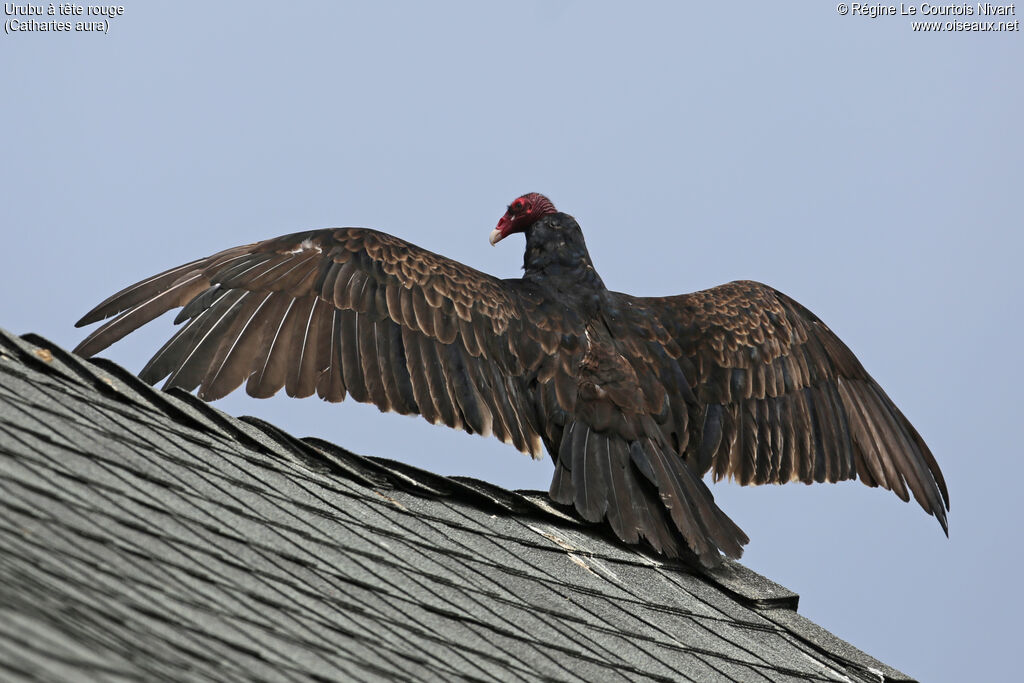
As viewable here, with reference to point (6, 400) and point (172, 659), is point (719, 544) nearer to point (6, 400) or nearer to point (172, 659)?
point (6, 400)

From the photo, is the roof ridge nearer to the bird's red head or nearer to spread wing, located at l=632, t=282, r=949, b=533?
spread wing, located at l=632, t=282, r=949, b=533

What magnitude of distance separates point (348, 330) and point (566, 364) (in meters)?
0.76

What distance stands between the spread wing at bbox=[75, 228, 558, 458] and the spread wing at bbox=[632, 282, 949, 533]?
0.68 m

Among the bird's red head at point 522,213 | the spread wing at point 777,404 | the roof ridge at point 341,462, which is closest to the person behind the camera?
the roof ridge at point 341,462

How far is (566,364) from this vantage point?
5.02 metres

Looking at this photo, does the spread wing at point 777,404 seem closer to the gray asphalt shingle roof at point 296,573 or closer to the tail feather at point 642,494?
the tail feather at point 642,494

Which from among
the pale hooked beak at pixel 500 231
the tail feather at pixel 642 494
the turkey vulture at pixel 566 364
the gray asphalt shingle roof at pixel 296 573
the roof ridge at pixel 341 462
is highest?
the pale hooked beak at pixel 500 231

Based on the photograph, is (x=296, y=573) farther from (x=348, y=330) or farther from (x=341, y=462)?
(x=348, y=330)

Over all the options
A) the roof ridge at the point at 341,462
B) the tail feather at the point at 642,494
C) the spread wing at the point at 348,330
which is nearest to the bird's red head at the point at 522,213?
the spread wing at the point at 348,330

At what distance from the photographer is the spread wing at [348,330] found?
186 inches

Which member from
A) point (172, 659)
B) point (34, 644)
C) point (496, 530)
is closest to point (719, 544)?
point (496, 530)

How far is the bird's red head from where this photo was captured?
6852 mm

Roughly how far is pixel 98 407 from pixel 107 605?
122 centimetres

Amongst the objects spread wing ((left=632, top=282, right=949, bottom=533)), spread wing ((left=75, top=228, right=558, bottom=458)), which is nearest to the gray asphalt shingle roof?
spread wing ((left=75, top=228, right=558, bottom=458))
